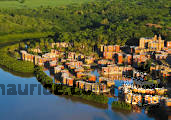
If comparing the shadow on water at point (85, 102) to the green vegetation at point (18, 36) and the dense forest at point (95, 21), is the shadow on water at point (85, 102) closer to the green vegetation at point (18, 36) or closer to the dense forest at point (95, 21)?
the dense forest at point (95, 21)

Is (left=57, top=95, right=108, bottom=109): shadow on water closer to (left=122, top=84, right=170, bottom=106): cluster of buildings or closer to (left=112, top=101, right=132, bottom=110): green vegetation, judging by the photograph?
(left=112, top=101, right=132, bottom=110): green vegetation

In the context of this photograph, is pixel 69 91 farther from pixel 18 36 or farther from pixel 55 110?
pixel 18 36

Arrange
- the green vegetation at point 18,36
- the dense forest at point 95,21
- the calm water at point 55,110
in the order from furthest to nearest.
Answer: the green vegetation at point 18,36
the dense forest at point 95,21
the calm water at point 55,110

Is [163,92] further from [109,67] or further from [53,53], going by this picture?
[53,53]

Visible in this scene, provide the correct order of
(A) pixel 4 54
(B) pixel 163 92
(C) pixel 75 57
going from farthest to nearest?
(A) pixel 4 54 → (C) pixel 75 57 → (B) pixel 163 92

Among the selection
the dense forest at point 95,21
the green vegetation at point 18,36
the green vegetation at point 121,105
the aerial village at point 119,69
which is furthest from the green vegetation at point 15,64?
the green vegetation at point 121,105

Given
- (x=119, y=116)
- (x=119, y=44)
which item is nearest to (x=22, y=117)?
(x=119, y=116)
